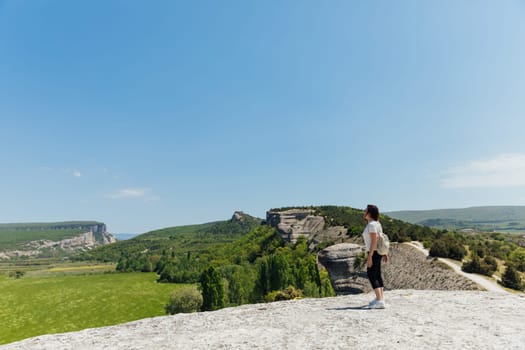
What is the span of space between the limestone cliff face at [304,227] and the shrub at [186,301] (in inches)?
1823

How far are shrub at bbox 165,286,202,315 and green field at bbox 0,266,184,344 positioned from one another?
26.9 m

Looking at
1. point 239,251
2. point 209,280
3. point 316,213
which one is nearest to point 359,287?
point 209,280

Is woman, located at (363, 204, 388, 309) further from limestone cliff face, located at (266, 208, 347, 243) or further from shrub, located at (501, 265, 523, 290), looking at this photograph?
limestone cliff face, located at (266, 208, 347, 243)

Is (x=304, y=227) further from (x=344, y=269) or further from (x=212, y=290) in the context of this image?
(x=212, y=290)

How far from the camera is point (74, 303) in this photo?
122875 millimetres

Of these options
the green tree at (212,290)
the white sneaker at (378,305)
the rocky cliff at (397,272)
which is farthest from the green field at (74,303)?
the white sneaker at (378,305)

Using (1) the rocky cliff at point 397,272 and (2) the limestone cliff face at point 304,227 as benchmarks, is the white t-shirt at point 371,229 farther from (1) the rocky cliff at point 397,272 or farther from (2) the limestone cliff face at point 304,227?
(2) the limestone cliff face at point 304,227

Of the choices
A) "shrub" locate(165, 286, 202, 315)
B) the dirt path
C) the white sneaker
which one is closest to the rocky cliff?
the dirt path

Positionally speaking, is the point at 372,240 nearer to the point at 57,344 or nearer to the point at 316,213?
the point at 57,344

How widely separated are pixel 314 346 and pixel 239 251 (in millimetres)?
150114

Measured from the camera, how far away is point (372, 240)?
31.4 ft

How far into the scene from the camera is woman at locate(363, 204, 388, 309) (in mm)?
9594

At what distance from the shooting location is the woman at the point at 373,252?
378 inches

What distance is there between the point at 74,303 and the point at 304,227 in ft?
323
